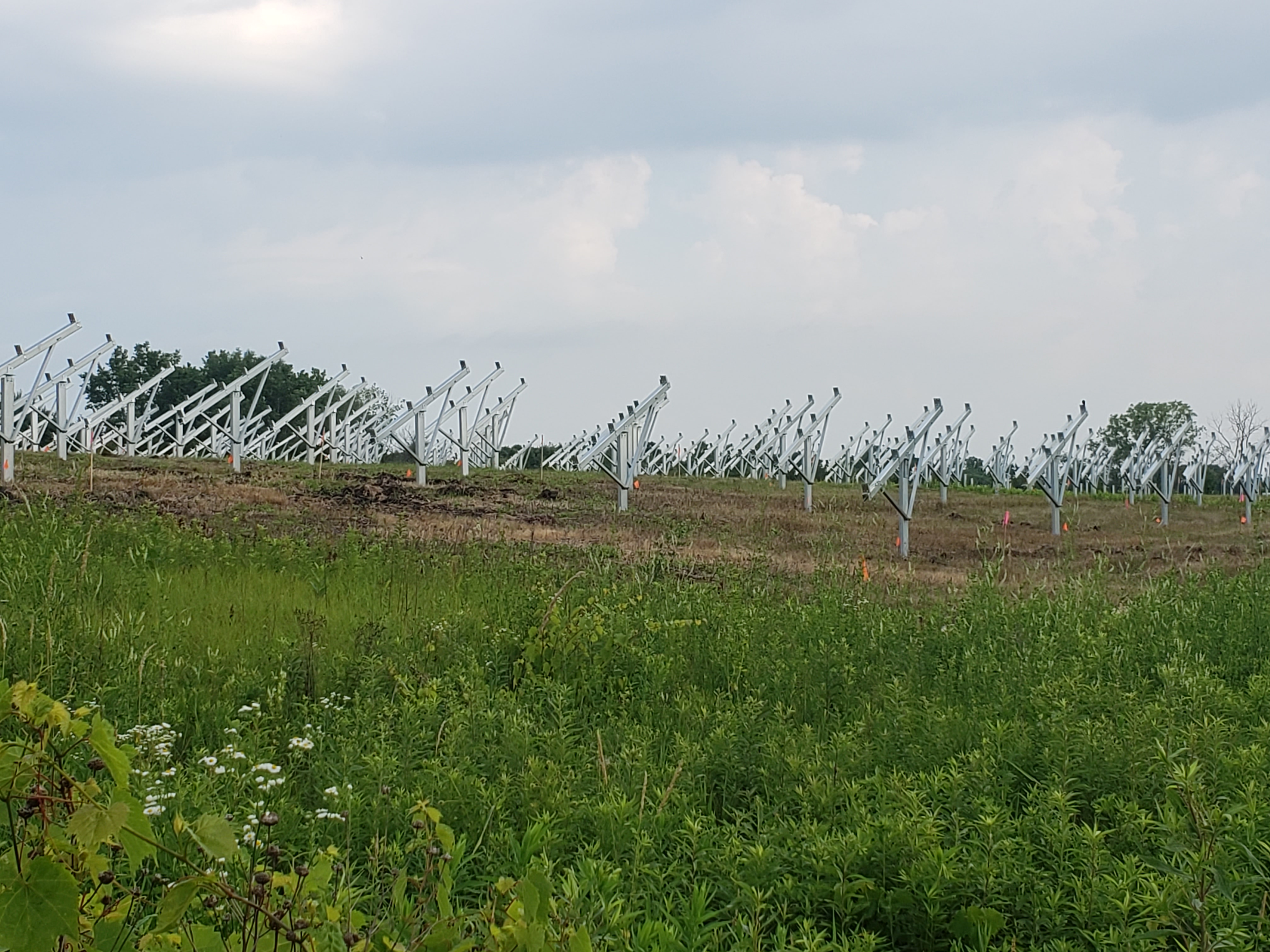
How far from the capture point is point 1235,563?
12.1 m

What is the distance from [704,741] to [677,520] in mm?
11921

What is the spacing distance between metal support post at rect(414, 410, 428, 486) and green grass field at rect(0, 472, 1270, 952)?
13.6m

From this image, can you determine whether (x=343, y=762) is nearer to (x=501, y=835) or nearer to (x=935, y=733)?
(x=501, y=835)

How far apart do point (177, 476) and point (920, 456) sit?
12310 millimetres

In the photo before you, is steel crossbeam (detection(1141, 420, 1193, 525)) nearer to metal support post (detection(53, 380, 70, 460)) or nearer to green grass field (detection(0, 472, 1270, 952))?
green grass field (detection(0, 472, 1270, 952))

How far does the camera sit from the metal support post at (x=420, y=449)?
21.3 m

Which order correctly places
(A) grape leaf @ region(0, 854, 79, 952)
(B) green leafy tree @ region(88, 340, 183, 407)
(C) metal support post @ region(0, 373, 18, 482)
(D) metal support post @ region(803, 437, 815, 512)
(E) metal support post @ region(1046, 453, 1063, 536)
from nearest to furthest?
(A) grape leaf @ region(0, 854, 79, 952)
(C) metal support post @ region(0, 373, 18, 482)
(E) metal support post @ region(1046, 453, 1063, 536)
(D) metal support post @ region(803, 437, 815, 512)
(B) green leafy tree @ region(88, 340, 183, 407)

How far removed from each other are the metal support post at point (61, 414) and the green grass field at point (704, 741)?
56.6 feet

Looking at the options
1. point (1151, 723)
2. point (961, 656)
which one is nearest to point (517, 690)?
point (961, 656)

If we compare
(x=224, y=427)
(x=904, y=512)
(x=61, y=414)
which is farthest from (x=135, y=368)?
(x=904, y=512)

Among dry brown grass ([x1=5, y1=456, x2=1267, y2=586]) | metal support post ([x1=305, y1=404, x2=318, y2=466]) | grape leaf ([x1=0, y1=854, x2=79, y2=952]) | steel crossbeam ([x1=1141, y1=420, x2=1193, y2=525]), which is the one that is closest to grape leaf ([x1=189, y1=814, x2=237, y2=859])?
grape leaf ([x1=0, y1=854, x2=79, y2=952])

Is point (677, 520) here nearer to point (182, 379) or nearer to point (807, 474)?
point (807, 474)

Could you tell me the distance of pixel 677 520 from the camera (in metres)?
16.2

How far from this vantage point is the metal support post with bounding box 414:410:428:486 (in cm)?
2134
